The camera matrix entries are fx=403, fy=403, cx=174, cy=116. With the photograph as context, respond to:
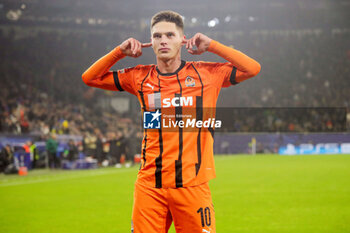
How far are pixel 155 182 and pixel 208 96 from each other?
83cm

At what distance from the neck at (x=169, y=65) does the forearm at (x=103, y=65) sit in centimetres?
37

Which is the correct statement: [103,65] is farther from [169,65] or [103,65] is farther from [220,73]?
[220,73]

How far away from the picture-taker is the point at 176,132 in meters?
3.22

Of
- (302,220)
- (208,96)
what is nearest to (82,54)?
(302,220)

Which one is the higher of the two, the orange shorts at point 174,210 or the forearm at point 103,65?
the forearm at point 103,65

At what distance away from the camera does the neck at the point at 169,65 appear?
333cm

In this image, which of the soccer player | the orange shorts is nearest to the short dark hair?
the soccer player

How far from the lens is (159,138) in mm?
3225

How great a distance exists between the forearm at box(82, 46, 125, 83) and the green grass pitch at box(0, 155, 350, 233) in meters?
3.82

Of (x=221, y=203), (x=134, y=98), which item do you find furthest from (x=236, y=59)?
(x=134, y=98)

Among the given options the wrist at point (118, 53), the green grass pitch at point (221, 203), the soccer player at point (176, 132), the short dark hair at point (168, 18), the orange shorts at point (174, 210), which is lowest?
the green grass pitch at point (221, 203)

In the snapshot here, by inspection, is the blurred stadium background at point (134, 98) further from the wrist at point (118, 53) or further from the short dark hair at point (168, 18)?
the short dark hair at point (168, 18)

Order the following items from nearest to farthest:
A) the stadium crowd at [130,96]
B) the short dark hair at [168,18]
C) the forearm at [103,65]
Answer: the short dark hair at [168,18], the forearm at [103,65], the stadium crowd at [130,96]

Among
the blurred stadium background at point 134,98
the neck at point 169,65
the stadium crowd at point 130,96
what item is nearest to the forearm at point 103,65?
the neck at point 169,65
